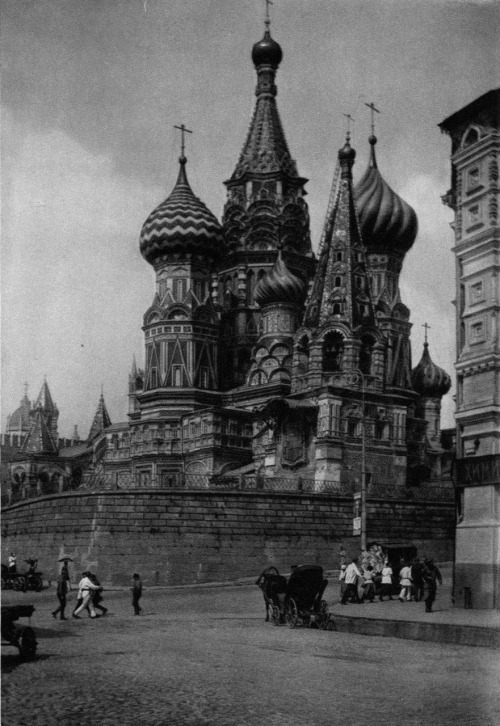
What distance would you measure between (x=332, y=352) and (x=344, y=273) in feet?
8.98

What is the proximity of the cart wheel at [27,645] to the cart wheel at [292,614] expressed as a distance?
17.3 ft

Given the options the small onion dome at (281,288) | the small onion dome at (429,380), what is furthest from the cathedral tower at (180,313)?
the small onion dome at (429,380)

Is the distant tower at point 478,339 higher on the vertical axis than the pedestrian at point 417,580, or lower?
higher

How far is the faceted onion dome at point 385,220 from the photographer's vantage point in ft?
147

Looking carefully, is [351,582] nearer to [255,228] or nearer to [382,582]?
[382,582]

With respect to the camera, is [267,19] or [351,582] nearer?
[267,19]

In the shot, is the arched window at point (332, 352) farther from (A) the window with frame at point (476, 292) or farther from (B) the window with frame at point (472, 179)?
(B) the window with frame at point (472, 179)

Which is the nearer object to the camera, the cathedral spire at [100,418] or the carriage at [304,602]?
the carriage at [304,602]

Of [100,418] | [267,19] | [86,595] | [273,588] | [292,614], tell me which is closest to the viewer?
[267,19]

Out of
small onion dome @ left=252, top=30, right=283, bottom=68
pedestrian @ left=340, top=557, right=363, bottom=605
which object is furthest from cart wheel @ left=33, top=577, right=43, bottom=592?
small onion dome @ left=252, top=30, right=283, bottom=68

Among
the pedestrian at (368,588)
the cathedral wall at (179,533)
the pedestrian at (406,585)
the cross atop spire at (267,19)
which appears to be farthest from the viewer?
the cathedral wall at (179,533)

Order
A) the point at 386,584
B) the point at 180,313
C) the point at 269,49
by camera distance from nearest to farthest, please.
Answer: the point at 269,49, the point at 386,584, the point at 180,313

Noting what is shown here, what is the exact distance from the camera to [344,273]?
3766 centimetres

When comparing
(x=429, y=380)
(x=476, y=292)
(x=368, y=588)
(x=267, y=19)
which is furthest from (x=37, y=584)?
(x=429, y=380)
